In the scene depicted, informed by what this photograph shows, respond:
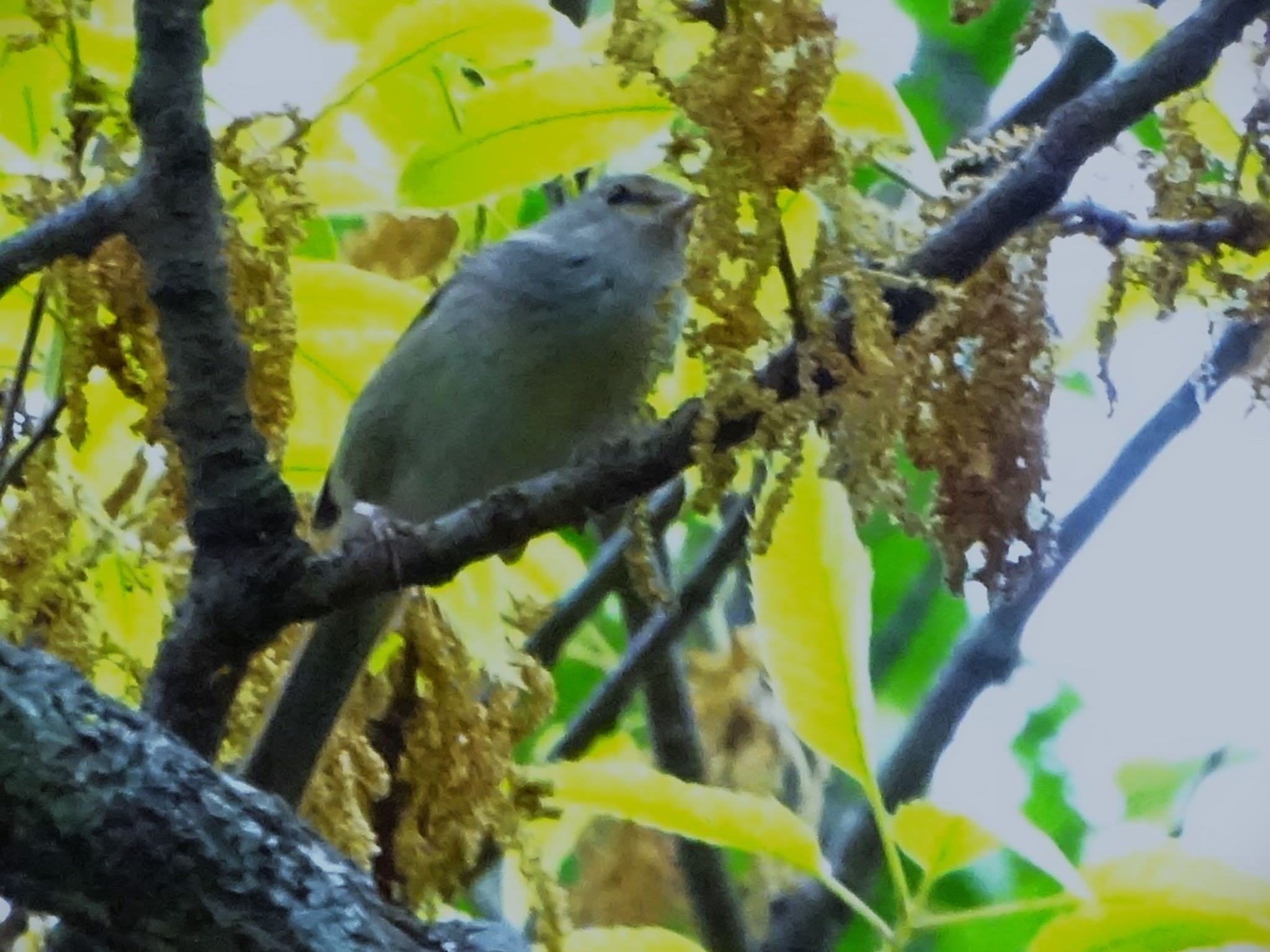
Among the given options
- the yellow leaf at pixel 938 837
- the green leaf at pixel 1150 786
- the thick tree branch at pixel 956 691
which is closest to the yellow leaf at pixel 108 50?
the yellow leaf at pixel 938 837

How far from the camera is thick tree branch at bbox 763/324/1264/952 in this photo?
1347 mm

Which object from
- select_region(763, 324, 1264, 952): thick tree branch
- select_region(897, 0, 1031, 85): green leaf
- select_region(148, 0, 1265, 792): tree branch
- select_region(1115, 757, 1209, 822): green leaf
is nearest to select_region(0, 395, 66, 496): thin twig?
select_region(148, 0, 1265, 792): tree branch

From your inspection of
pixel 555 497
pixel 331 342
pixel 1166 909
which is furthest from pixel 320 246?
pixel 1166 909

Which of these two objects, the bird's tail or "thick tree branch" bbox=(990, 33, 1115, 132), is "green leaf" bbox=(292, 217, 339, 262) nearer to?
the bird's tail

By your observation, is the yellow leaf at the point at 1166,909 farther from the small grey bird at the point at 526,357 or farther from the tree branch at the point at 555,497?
the small grey bird at the point at 526,357

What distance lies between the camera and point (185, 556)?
1.01 meters

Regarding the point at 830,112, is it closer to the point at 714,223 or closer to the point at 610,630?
the point at 714,223

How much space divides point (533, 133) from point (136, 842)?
46cm

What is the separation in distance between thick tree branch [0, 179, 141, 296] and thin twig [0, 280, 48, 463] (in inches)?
1.3

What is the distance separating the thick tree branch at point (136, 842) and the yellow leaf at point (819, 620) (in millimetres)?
265

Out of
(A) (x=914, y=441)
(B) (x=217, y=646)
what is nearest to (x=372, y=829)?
(B) (x=217, y=646)

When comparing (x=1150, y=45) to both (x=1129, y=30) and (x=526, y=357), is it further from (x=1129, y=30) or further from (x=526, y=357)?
(x=526, y=357)

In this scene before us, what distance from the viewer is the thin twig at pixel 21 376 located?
2.98 ft

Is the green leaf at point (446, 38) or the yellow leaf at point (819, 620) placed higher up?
the green leaf at point (446, 38)
